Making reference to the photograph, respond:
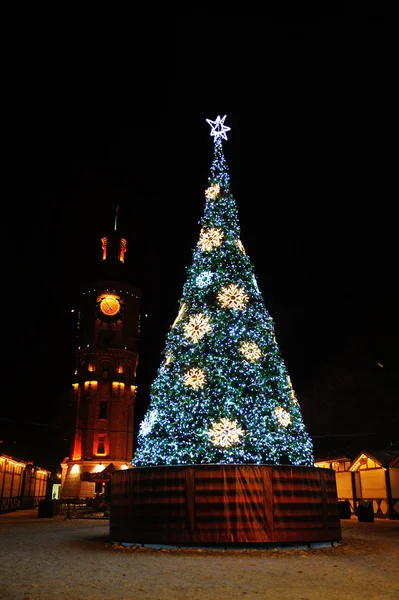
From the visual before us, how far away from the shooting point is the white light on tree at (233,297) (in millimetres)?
15891

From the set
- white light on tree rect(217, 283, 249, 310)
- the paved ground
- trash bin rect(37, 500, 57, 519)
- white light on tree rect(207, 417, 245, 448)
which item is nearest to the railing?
trash bin rect(37, 500, 57, 519)

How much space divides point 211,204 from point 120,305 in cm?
4523

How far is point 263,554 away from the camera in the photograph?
39.9ft

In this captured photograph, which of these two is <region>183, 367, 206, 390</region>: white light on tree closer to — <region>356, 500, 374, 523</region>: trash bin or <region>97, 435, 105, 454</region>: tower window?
<region>356, 500, 374, 523</region>: trash bin

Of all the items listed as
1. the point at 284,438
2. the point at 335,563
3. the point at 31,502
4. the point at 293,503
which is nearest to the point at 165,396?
the point at 284,438

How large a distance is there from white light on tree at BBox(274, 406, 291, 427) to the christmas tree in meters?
0.03

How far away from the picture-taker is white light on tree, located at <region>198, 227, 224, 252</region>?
17.0 metres

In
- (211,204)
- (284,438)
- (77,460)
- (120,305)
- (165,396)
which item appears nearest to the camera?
(284,438)

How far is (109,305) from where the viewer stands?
6147 cm

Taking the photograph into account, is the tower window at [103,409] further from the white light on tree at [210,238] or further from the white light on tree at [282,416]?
the white light on tree at [282,416]

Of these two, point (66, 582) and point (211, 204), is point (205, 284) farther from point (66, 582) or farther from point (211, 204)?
point (66, 582)

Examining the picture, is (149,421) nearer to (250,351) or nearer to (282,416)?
(250,351)

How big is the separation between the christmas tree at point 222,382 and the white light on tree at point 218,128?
171 inches

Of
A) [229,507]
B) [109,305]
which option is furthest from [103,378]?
[229,507]
